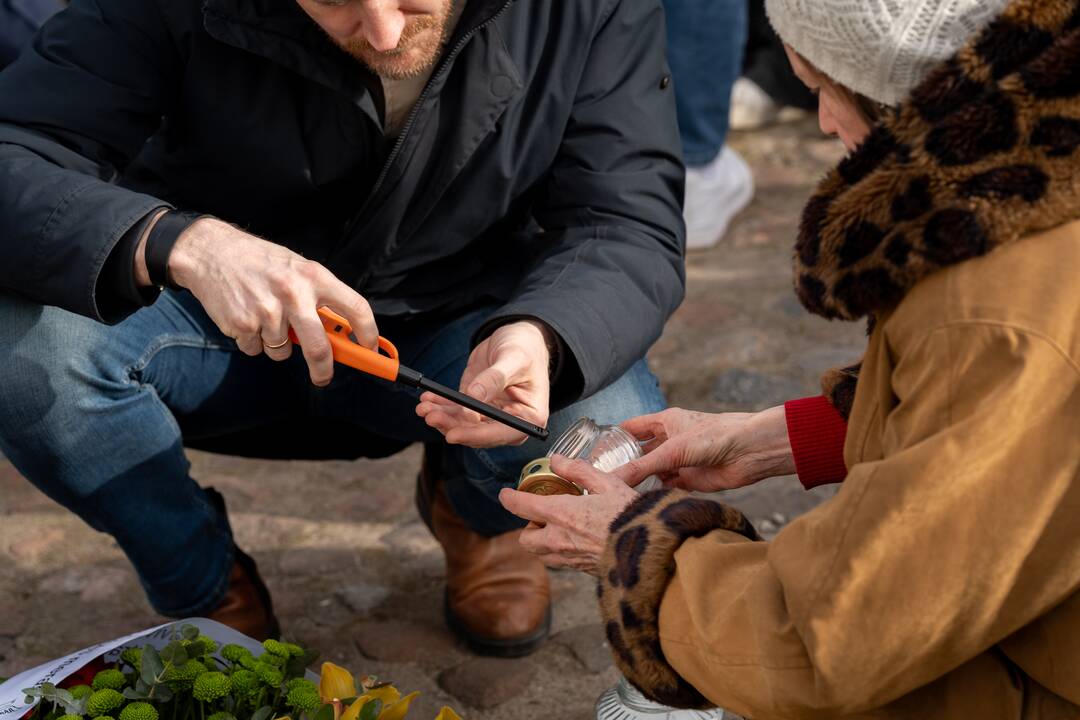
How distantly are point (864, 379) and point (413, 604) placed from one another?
4.87 ft

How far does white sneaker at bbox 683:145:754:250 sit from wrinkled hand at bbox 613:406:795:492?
2606 millimetres

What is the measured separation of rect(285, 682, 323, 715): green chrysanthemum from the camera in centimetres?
166

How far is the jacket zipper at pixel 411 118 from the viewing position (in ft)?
6.82

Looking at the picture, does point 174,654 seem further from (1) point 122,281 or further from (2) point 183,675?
(1) point 122,281

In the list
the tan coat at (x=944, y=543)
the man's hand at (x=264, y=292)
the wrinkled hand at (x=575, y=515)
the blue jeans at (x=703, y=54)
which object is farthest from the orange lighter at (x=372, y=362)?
the blue jeans at (x=703, y=54)

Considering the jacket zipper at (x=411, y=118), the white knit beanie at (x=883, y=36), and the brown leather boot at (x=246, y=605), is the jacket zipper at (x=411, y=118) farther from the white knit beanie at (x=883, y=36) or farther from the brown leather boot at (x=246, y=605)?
the white knit beanie at (x=883, y=36)

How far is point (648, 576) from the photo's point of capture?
1492 mm

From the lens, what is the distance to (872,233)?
1.31 m

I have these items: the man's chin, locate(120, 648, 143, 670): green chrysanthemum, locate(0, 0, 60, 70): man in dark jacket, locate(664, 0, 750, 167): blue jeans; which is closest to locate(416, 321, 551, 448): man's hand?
the man's chin

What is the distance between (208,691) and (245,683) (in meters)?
0.05

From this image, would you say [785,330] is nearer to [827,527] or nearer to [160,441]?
[160,441]

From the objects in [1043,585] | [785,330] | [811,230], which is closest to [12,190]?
[811,230]

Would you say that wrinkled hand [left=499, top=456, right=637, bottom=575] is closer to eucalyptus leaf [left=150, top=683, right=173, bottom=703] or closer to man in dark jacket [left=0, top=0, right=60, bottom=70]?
eucalyptus leaf [left=150, top=683, right=173, bottom=703]

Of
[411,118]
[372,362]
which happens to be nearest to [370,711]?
[372,362]
